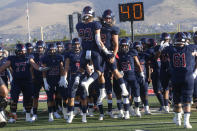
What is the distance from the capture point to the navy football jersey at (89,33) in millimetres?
8531

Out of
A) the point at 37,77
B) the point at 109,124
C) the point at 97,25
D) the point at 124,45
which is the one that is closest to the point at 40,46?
the point at 37,77

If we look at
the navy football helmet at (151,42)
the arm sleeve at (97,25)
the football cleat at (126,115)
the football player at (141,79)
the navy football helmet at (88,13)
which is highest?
the navy football helmet at (88,13)

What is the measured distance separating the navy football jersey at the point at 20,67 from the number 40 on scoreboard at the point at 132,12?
257 inches

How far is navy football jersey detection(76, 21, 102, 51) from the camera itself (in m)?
8.53

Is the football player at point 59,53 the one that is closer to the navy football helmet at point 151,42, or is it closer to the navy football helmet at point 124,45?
the navy football helmet at point 124,45

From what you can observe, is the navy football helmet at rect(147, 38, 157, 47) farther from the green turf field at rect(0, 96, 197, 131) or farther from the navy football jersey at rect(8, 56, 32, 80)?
the navy football jersey at rect(8, 56, 32, 80)

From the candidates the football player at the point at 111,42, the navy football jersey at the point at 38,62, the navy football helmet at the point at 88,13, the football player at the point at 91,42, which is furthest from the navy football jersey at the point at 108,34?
the navy football jersey at the point at 38,62

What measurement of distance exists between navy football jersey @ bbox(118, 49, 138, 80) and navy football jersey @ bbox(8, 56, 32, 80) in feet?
7.58

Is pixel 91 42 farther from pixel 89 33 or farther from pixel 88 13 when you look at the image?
pixel 88 13

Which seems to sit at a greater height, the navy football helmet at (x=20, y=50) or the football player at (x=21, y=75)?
the navy football helmet at (x=20, y=50)

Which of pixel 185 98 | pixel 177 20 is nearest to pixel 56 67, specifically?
pixel 185 98

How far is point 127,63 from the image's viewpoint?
10039mm

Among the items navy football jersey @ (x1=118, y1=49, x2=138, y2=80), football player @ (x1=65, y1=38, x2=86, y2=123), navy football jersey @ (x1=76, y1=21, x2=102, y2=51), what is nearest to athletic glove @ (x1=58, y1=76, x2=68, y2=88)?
football player @ (x1=65, y1=38, x2=86, y2=123)

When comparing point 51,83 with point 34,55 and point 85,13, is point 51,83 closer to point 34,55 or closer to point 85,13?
point 34,55
